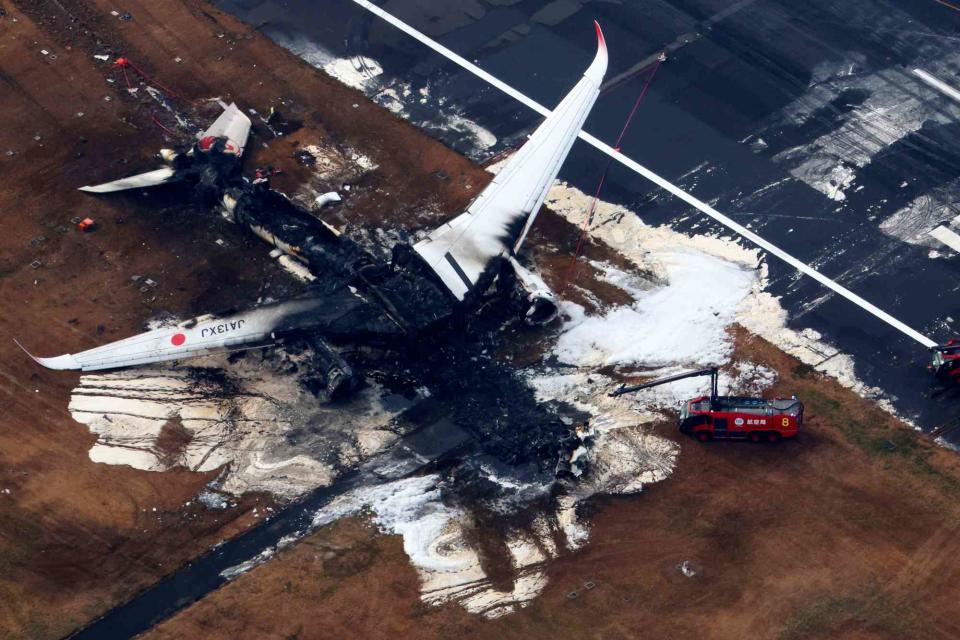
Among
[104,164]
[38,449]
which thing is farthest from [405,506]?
[104,164]

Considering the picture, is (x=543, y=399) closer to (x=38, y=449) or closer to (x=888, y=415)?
(x=888, y=415)

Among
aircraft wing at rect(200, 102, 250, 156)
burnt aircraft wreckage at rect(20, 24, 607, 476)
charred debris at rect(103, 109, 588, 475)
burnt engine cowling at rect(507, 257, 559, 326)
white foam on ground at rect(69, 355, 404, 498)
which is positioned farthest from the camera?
aircraft wing at rect(200, 102, 250, 156)

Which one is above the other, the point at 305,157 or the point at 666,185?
the point at 666,185

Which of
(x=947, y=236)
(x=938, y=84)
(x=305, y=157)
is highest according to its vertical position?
(x=938, y=84)

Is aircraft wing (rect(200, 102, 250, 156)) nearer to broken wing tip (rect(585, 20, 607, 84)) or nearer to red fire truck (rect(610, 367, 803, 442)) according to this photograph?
broken wing tip (rect(585, 20, 607, 84))

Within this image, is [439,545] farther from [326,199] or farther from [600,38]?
[600,38]

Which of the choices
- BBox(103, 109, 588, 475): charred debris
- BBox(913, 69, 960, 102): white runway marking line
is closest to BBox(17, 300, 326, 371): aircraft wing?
BBox(103, 109, 588, 475): charred debris

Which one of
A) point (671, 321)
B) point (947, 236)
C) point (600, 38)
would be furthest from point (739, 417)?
point (600, 38)
